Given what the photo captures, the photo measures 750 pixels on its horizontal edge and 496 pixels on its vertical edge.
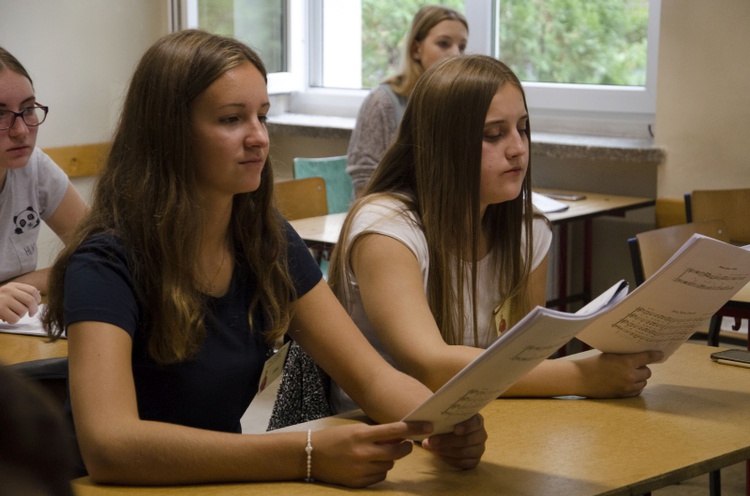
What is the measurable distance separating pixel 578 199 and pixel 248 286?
2887 mm

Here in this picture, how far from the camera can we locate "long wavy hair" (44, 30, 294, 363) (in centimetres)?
138

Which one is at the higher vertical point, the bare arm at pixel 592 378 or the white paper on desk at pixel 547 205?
the bare arm at pixel 592 378

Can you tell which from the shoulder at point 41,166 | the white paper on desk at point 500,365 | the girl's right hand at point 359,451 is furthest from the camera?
the shoulder at point 41,166

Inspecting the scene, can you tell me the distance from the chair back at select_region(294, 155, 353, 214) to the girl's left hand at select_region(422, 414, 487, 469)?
296cm

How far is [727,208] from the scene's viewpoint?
3.62 meters

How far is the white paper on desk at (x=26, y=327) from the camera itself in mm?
2066

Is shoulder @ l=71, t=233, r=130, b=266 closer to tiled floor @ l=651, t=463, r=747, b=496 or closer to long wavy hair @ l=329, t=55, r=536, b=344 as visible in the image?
long wavy hair @ l=329, t=55, r=536, b=344

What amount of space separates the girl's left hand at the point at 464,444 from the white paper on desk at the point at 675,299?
0.29 m

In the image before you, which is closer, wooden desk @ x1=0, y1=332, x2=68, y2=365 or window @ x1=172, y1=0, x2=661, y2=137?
wooden desk @ x1=0, y1=332, x2=68, y2=365

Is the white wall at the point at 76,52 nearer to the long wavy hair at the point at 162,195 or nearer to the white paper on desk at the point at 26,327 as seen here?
the white paper on desk at the point at 26,327

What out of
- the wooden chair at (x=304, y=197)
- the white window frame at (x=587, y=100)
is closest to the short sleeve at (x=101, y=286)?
the wooden chair at (x=304, y=197)

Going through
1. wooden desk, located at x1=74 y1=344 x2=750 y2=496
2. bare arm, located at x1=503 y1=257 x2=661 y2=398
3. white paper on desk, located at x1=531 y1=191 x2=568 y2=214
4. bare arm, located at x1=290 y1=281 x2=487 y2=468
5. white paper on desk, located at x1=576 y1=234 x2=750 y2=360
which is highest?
white paper on desk, located at x1=576 y1=234 x2=750 y2=360

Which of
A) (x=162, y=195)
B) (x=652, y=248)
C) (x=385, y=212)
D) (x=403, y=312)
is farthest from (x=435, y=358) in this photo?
(x=652, y=248)

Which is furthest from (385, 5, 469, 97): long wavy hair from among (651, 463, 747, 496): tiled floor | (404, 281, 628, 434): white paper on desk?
(404, 281, 628, 434): white paper on desk
